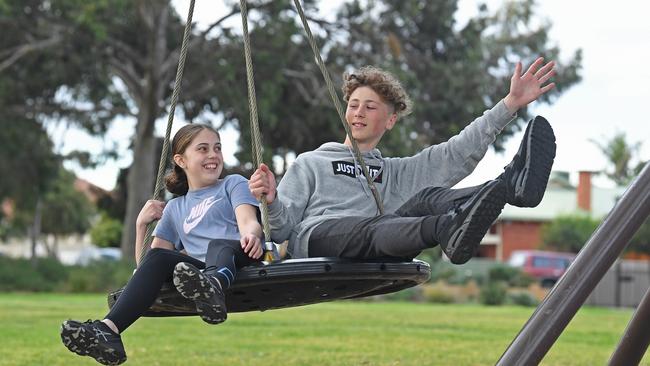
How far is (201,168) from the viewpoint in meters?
4.72

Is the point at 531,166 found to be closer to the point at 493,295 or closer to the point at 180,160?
the point at 180,160

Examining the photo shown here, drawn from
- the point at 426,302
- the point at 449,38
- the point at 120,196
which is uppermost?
the point at 449,38

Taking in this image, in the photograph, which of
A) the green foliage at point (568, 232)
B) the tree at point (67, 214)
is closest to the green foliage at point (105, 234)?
the tree at point (67, 214)

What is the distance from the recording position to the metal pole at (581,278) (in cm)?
363

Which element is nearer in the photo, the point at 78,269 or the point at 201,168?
the point at 201,168

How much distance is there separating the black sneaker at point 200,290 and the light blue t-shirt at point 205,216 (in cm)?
59

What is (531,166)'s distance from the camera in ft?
13.8

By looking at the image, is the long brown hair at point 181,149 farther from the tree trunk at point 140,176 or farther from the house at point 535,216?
the house at point 535,216

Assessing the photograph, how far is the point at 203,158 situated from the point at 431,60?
77.9ft

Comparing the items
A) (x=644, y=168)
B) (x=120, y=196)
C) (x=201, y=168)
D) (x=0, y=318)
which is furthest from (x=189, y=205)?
(x=120, y=196)

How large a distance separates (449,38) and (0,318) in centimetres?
1749

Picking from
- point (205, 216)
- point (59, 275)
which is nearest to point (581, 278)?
point (205, 216)

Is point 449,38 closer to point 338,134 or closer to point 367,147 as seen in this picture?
point 338,134

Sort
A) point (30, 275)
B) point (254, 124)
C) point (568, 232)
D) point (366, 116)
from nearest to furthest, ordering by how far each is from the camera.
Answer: point (254, 124)
point (366, 116)
point (30, 275)
point (568, 232)
